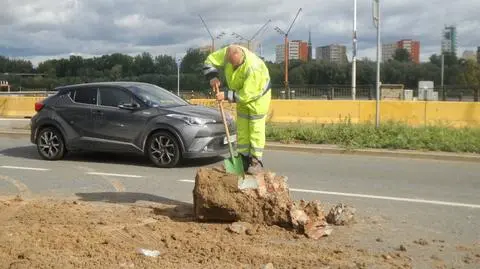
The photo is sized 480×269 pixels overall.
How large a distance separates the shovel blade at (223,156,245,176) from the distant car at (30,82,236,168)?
12.3 feet

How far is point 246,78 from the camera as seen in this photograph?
20.8ft

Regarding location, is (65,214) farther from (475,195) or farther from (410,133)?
(410,133)

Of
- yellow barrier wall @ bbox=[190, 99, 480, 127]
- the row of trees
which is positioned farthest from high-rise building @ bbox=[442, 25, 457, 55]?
yellow barrier wall @ bbox=[190, 99, 480, 127]

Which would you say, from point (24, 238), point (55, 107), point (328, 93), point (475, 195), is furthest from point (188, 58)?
point (24, 238)

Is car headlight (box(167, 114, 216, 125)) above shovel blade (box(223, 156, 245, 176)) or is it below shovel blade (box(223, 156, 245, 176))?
above

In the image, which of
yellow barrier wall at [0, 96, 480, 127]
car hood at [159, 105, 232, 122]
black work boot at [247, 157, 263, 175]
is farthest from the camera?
yellow barrier wall at [0, 96, 480, 127]

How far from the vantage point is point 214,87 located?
6.43 metres

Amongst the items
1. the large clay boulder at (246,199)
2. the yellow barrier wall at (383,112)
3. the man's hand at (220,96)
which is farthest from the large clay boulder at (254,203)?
the yellow barrier wall at (383,112)

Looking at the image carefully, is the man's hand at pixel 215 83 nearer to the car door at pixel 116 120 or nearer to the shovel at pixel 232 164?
the shovel at pixel 232 164

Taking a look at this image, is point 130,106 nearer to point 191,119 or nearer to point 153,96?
point 153,96

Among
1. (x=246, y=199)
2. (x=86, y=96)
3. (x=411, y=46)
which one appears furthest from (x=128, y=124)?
(x=411, y=46)

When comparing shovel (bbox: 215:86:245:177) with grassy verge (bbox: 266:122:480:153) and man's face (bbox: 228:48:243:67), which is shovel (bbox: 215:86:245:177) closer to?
man's face (bbox: 228:48:243:67)

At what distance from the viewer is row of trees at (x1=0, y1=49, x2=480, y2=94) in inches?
1156

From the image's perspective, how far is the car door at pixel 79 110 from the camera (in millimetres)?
11008
